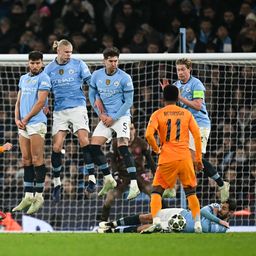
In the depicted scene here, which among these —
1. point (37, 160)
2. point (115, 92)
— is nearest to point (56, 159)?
point (37, 160)

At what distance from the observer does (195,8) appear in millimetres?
23609

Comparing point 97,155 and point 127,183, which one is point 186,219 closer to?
point 97,155

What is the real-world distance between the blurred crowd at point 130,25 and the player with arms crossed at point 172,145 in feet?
19.6

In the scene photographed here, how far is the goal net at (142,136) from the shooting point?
20.8 m

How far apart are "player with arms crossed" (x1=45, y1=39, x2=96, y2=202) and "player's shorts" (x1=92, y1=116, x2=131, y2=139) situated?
254mm

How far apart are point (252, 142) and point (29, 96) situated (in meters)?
4.94

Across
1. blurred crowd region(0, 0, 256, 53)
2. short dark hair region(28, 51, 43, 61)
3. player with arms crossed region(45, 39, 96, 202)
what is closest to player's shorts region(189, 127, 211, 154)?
player with arms crossed region(45, 39, 96, 202)

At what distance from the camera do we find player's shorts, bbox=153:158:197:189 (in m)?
16.2

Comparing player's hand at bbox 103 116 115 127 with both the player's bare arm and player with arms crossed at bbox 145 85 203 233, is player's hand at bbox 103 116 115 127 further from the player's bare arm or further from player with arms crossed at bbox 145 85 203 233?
player with arms crossed at bbox 145 85 203 233

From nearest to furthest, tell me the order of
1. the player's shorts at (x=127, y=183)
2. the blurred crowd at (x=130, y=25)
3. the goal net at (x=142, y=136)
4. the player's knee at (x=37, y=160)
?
the player's knee at (x=37, y=160), the player's shorts at (x=127, y=183), the goal net at (x=142, y=136), the blurred crowd at (x=130, y=25)

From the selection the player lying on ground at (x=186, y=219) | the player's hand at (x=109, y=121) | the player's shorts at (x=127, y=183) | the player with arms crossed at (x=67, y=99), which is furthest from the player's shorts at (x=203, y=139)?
the player's shorts at (x=127, y=183)

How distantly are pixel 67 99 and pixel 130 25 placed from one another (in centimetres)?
568

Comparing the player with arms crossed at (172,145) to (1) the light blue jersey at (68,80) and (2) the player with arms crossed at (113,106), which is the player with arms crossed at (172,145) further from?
(1) the light blue jersey at (68,80)

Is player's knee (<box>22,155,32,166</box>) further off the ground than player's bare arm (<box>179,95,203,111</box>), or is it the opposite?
player's bare arm (<box>179,95,203,111</box>)
